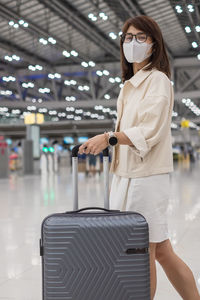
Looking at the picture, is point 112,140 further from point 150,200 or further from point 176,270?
point 176,270

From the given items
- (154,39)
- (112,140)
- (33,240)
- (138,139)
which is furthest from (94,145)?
(33,240)

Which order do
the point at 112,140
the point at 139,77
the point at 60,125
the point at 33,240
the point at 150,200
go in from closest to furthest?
the point at 112,140
the point at 150,200
the point at 139,77
the point at 33,240
the point at 60,125

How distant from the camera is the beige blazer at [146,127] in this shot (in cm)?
236

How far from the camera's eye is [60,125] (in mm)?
42156

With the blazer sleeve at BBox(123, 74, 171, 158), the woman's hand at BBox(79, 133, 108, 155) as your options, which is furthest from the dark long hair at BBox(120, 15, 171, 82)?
the woman's hand at BBox(79, 133, 108, 155)

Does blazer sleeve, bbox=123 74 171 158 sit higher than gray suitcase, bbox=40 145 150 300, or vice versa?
blazer sleeve, bbox=123 74 171 158

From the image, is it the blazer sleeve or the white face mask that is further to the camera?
the white face mask

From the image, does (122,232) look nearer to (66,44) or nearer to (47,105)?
(66,44)

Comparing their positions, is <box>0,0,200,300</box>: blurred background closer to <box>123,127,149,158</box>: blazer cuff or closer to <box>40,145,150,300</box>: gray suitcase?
<box>40,145,150,300</box>: gray suitcase

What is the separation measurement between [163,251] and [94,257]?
0.56m

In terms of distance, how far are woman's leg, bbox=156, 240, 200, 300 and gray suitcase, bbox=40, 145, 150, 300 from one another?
0.42 m

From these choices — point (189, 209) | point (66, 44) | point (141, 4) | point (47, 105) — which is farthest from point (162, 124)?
point (47, 105)

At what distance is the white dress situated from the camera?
2408 mm

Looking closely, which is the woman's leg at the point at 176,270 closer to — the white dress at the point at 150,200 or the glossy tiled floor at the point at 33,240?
the white dress at the point at 150,200
